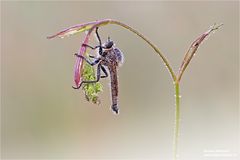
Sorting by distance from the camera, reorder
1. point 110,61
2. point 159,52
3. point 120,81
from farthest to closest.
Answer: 1. point 120,81
2. point 110,61
3. point 159,52

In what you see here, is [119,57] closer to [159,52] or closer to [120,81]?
[159,52]

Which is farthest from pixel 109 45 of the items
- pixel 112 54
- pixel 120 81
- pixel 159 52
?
pixel 120 81

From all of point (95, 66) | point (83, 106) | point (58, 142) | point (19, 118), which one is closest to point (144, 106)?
point (83, 106)

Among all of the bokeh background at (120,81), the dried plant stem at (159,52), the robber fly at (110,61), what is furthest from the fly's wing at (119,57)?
the bokeh background at (120,81)

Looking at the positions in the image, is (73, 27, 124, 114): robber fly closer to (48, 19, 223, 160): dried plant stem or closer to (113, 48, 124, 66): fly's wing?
(113, 48, 124, 66): fly's wing

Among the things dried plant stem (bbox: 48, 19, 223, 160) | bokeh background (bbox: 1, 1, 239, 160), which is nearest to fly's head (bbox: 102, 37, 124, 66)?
dried plant stem (bbox: 48, 19, 223, 160)

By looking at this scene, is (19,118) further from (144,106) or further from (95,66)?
(95,66)

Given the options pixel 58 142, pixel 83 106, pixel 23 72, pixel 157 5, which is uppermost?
pixel 157 5

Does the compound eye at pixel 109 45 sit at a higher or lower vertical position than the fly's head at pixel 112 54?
higher

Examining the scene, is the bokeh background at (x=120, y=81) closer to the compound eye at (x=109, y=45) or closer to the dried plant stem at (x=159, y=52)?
the compound eye at (x=109, y=45)
